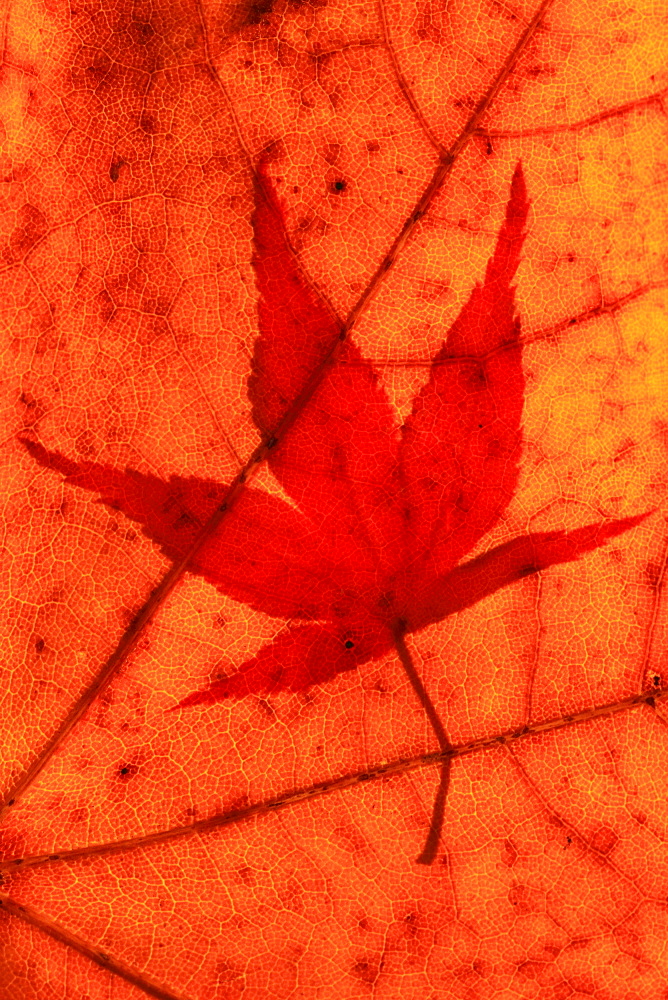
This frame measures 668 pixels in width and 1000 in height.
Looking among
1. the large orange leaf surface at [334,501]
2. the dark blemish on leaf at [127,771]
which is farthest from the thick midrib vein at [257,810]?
the dark blemish on leaf at [127,771]

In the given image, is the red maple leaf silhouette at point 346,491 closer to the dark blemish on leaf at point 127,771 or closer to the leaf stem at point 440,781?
the leaf stem at point 440,781

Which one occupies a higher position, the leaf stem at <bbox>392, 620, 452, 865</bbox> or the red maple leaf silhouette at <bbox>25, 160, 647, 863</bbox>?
the red maple leaf silhouette at <bbox>25, 160, 647, 863</bbox>

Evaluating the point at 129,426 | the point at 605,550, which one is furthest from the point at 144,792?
the point at 605,550

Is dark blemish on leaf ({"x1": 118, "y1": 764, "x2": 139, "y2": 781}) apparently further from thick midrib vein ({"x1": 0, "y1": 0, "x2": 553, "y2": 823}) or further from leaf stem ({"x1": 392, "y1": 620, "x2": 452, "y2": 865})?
leaf stem ({"x1": 392, "y1": 620, "x2": 452, "y2": 865})

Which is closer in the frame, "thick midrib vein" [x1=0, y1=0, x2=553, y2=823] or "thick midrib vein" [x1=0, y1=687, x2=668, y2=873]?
"thick midrib vein" [x1=0, y1=0, x2=553, y2=823]

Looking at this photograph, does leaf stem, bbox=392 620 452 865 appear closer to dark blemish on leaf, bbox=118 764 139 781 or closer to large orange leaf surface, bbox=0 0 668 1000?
large orange leaf surface, bbox=0 0 668 1000

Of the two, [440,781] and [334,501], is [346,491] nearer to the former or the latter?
[334,501]

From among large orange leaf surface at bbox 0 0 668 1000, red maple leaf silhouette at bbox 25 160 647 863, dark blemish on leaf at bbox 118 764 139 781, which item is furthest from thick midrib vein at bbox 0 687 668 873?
red maple leaf silhouette at bbox 25 160 647 863
